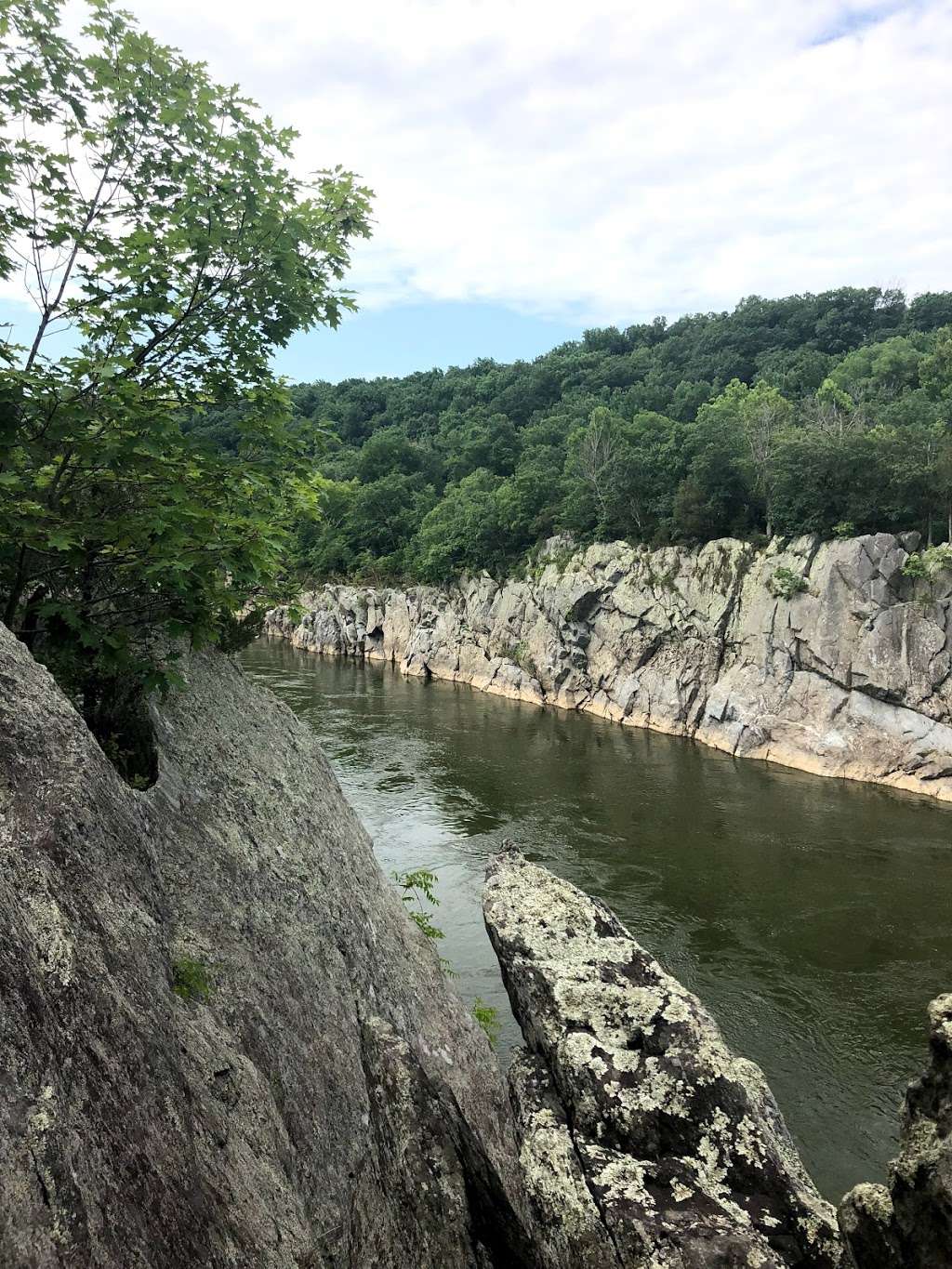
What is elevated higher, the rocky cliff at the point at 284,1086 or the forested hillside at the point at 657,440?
the forested hillside at the point at 657,440

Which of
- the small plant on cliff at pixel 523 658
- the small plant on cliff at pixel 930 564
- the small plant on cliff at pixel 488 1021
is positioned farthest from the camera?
the small plant on cliff at pixel 523 658

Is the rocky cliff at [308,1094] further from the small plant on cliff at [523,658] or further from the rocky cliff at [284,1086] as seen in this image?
the small plant on cliff at [523,658]

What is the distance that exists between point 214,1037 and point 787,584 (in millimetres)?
41529

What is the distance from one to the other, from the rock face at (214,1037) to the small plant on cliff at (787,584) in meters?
37.2

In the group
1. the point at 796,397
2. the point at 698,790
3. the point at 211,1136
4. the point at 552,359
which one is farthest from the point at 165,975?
the point at 552,359

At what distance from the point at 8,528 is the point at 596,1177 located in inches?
240

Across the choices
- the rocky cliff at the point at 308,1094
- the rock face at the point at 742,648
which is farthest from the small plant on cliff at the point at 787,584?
the rocky cliff at the point at 308,1094

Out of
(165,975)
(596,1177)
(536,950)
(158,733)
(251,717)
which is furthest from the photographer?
(251,717)

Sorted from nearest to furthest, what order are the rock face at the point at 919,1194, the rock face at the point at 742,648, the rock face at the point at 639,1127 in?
the rock face at the point at 919,1194
the rock face at the point at 639,1127
the rock face at the point at 742,648

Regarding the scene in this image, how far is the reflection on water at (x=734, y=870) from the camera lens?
50.5 ft

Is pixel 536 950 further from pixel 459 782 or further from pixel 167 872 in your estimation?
pixel 459 782

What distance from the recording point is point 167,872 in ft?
20.8

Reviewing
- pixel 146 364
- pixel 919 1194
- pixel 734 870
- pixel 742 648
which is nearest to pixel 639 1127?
pixel 919 1194

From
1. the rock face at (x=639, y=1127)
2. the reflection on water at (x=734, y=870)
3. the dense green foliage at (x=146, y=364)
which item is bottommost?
the reflection on water at (x=734, y=870)
